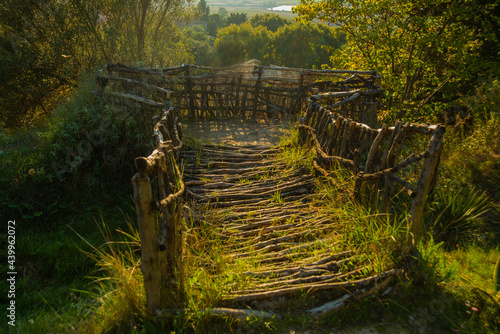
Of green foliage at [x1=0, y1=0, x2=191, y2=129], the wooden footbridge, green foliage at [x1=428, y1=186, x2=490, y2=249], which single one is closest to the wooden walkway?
the wooden footbridge

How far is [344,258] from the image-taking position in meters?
2.85

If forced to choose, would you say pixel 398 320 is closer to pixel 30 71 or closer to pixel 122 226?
pixel 122 226

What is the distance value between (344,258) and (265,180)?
1997 mm

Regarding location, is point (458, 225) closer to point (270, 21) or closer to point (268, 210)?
point (268, 210)

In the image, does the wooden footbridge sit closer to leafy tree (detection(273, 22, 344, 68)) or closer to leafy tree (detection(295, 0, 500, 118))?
leafy tree (detection(295, 0, 500, 118))

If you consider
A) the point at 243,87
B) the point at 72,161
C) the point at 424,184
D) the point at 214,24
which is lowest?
the point at 72,161

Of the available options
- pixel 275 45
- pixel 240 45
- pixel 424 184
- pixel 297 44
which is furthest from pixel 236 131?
pixel 297 44

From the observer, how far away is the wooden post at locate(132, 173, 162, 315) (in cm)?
213

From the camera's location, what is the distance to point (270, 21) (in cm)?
5309

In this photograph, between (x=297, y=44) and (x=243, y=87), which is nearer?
(x=243, y=87)

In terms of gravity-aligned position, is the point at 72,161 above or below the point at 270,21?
below

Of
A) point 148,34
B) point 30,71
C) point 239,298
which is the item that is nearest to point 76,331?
point 239,298

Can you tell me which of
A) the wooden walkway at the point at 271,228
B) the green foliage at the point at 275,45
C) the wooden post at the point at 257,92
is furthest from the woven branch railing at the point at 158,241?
the green foliage at the point at 275,45

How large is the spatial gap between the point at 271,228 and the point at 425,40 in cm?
552
